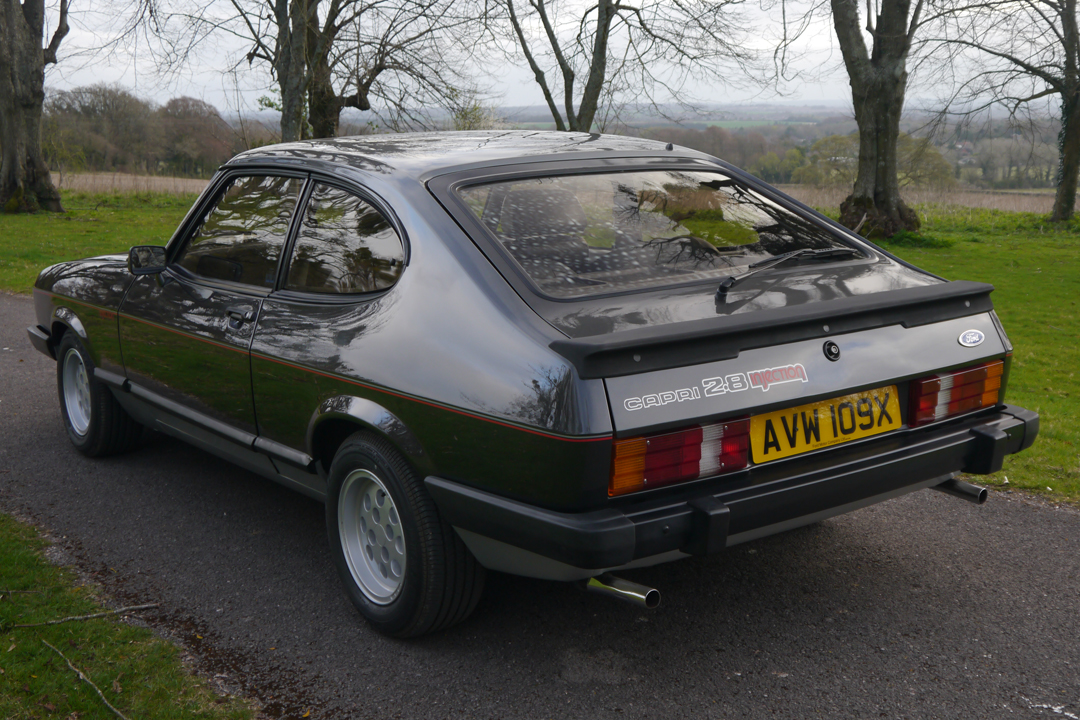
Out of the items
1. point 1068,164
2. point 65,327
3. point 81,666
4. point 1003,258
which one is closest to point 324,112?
point 1003,258

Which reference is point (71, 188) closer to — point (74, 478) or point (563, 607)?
point (74, 478)

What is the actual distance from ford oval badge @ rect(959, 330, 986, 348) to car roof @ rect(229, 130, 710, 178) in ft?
4.32

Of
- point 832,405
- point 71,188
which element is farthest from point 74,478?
point 71,188

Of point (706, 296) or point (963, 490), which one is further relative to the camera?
point (963, 490)

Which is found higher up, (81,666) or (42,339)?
(42,339)

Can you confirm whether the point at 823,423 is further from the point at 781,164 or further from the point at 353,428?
the point at 781,164

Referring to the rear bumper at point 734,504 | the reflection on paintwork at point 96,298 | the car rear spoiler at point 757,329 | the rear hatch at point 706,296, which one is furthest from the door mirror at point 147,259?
the car rear spoiler at point 757,329

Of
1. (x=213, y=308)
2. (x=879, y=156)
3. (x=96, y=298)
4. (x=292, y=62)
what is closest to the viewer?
(x=213, y=308)

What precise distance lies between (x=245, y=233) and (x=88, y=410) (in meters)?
1.87

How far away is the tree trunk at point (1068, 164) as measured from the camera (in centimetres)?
2095

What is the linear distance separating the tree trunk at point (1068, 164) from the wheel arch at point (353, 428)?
71.6 ft

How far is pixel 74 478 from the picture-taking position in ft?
15.2

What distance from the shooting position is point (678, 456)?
2492 millimetres

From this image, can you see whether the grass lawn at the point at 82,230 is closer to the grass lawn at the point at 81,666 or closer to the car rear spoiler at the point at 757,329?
the grass lawn at the point at 81,666
